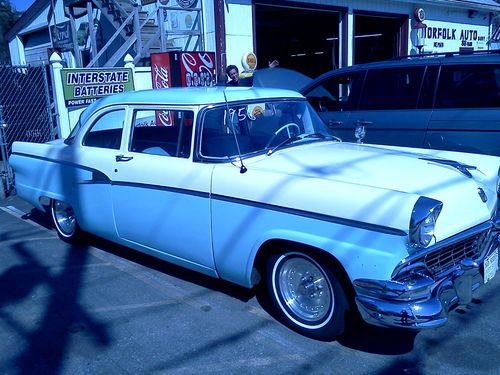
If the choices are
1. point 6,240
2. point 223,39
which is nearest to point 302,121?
point 6,240

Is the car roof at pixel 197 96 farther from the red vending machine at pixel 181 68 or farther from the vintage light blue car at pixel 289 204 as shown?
the red vending machine at pixel 181 68

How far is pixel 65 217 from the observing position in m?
5.62

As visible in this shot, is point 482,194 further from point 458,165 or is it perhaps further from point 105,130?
point 105,130

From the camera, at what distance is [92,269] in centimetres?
488

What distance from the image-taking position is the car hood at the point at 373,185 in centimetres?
298

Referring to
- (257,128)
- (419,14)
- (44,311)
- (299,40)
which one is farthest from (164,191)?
(299,40)

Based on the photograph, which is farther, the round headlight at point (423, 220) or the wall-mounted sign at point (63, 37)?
the wall-mounted sign at point (63, 37)

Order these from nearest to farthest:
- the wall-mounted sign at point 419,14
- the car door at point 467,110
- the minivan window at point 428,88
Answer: the car door at point 467,110 < the minivan window at point 428,88 < the wall-mounted sign at point 419,14

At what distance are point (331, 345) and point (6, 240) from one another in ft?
13.8

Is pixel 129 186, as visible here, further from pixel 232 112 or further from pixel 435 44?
pixel 435 44

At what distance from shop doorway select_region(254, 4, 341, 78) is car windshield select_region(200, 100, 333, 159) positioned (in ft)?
33.8

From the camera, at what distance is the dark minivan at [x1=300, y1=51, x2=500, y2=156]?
5.79m

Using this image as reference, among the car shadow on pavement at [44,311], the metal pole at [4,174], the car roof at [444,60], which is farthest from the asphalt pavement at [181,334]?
the metal pole at [4,174]

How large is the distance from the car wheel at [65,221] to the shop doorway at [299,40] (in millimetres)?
A: 9980
